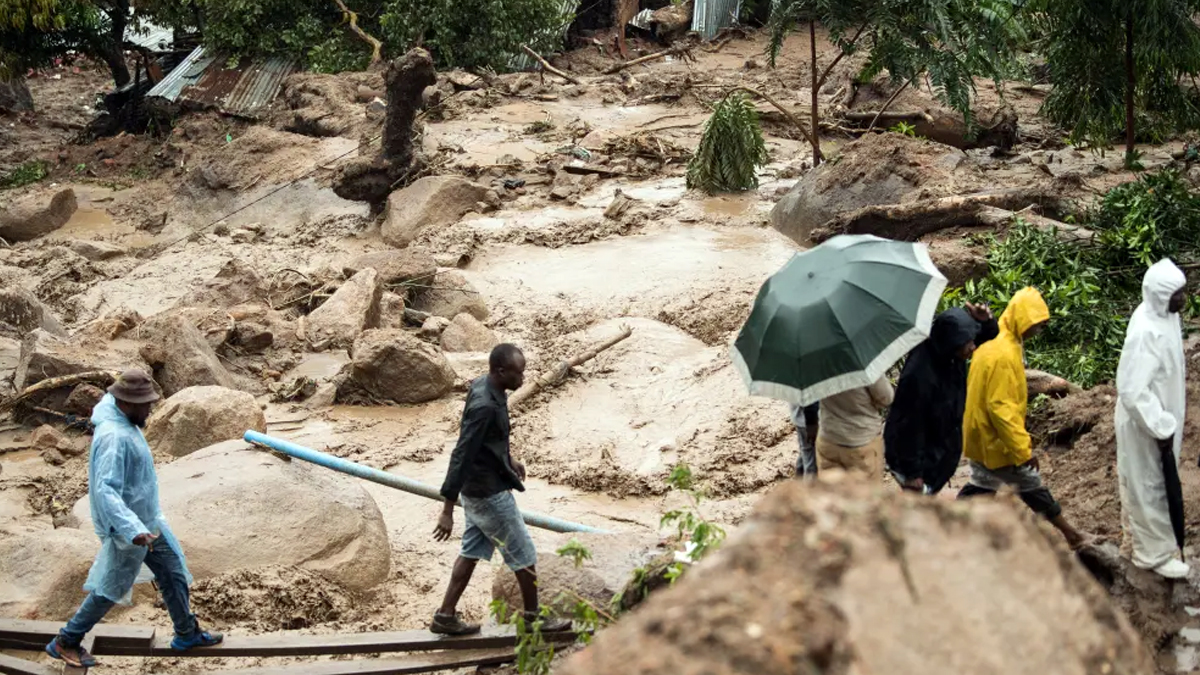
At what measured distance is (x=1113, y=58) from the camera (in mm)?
12305

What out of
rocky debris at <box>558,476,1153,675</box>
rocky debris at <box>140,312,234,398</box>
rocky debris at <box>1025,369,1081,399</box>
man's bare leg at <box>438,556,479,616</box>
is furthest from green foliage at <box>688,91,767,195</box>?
rocky debris at <box>558,476,1153,675</box>

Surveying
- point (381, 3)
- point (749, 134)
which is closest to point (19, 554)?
point (749, 134)

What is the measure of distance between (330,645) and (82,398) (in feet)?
18.5

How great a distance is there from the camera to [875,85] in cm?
1977

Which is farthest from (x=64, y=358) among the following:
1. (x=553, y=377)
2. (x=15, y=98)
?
(x=15, y=98)

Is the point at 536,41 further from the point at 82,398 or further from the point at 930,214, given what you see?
the point at 82,398

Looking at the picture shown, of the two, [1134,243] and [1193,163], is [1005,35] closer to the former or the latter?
[1193,163]

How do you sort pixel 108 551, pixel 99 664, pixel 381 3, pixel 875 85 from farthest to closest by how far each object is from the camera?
pixel 381 3 < pixel 875 85 < pixel 99 664 < pixel 108 551

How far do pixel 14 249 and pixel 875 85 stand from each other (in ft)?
42.2

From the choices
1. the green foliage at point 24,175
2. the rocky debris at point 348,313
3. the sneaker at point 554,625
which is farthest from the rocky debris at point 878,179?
the green foliage at point 24,175

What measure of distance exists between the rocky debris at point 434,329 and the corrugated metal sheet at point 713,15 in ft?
53.2

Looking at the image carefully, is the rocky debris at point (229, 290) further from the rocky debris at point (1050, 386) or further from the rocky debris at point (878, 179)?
the rocky debris at point (1050, 386)

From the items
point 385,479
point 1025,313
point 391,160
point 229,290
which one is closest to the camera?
point 1025,313

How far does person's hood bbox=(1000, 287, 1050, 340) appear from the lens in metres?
5.45
